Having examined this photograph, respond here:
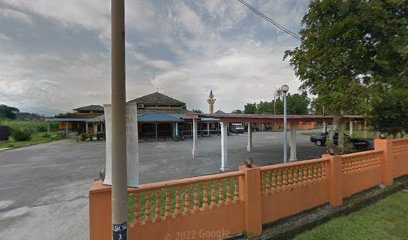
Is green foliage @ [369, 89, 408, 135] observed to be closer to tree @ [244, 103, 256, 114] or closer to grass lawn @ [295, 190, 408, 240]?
grass lawn @ [295, 190, 408, 240]

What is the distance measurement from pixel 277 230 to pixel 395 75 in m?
8.30

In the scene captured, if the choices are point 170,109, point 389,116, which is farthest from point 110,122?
point 170,109

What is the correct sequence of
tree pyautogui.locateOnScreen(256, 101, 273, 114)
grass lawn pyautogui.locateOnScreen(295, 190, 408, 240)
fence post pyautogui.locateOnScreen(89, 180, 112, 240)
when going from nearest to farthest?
1. fence post pyautogui.locateOnScreen(89, 180, 112, 240)
2. grass lawn pyautogui.locateOnScreen(295, 190, 408, 240)
3. tree pyautogui.locateOnScreen(256, 101, 273, 114)

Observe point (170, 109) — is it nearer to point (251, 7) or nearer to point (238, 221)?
point (251, 7)

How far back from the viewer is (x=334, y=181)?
5.04 meters

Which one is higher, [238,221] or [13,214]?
[238,221]

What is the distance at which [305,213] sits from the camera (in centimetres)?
464

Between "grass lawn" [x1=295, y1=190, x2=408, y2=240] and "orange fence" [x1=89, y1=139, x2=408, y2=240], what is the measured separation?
477mm

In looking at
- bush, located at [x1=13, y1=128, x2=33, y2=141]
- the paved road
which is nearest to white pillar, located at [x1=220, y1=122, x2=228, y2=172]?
the paved road

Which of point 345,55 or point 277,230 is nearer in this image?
point 277,230

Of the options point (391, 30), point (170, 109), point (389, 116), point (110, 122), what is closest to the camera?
point (110, 122)

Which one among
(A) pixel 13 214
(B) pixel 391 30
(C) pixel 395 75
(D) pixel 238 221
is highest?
(B) pixel 391 30

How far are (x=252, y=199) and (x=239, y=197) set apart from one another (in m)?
0.23

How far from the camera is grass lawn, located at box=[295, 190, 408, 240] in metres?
4.00
